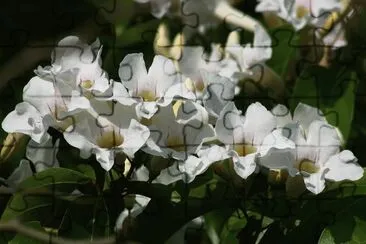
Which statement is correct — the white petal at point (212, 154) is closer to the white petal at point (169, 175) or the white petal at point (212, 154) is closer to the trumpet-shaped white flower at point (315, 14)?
the white petal at point (169, 175)

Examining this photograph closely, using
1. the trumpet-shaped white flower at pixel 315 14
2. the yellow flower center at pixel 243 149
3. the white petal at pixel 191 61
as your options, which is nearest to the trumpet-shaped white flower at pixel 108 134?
the yellow flower center at pixel 243 149

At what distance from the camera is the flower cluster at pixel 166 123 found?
0.94 meters

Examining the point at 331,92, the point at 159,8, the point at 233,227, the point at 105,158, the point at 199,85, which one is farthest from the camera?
the point at 159,8

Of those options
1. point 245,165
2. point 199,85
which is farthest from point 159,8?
point 245,165

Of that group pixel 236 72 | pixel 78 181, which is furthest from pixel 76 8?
pixel 78 181

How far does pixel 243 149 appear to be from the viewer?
98cm

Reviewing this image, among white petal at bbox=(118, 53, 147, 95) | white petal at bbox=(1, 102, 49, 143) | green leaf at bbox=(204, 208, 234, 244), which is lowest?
green leaf at bbox=(204, 208, 234, 244)

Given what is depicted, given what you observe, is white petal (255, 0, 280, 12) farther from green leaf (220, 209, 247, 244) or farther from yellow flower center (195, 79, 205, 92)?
green leaf (220, 209, 247, 244)

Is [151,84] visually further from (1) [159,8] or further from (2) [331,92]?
(1) [159,8]

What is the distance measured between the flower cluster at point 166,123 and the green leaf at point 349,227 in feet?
0.12

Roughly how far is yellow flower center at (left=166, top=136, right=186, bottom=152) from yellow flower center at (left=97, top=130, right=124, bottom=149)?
5 centimetres

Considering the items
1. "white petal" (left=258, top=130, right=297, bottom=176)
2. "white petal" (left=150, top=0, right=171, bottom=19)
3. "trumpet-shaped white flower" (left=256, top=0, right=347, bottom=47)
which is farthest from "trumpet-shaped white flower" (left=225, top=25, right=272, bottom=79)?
"white petal" (left=258, top=130, right=297, bottom=176)

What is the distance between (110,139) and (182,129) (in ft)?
0.24

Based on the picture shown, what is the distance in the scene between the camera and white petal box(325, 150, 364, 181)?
96cm
